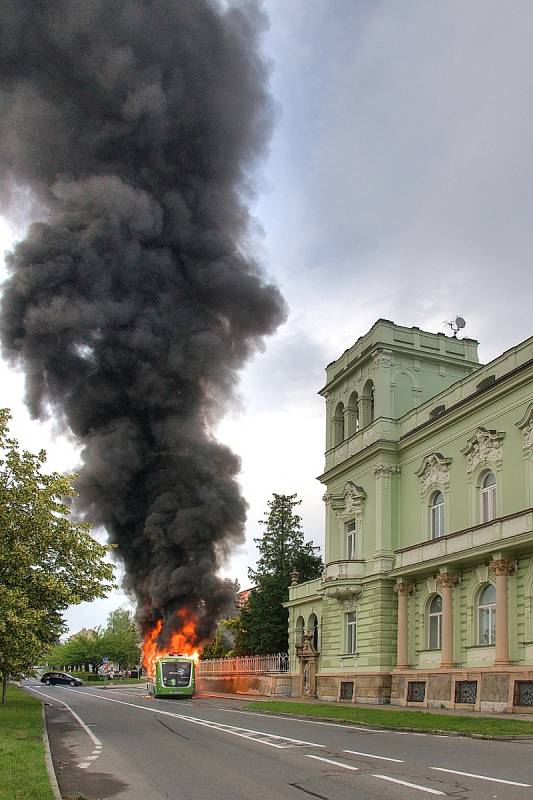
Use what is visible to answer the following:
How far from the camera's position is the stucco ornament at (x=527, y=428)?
2612 cm

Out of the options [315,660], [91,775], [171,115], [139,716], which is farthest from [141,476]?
[91,775]

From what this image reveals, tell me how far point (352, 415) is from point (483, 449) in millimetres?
10851

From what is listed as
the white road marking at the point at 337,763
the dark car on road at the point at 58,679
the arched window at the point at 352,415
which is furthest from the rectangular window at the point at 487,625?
the dark car on road at the point at 58,679

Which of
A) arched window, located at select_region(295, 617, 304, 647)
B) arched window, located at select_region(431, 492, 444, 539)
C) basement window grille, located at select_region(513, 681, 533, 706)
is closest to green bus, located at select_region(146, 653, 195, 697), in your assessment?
arched window, located at select_region(295, 617, 304, 647)

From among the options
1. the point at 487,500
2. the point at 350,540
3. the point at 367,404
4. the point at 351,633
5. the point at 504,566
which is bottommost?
the point at 351,633

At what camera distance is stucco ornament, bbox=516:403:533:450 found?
26.1 metres

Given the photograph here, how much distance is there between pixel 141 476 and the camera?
53.3m

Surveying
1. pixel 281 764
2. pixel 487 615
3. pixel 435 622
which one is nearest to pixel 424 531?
pixel 435 622

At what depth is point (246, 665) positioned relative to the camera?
45.9m

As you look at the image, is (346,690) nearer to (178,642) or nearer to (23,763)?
(178,642)

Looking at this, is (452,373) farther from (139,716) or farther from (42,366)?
(42,366)

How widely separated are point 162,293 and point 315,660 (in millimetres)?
25276

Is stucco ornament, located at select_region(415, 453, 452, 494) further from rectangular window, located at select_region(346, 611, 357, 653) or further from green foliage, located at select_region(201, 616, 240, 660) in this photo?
green foliage, located at select_region(201, 616, 240, 660)

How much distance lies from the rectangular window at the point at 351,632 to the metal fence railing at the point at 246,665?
286 inches
